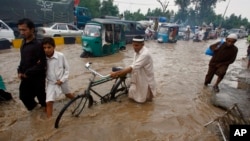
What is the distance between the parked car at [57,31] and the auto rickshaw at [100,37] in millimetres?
4976

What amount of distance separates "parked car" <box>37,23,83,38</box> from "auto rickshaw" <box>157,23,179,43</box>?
791 cm

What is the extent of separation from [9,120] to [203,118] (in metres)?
3.73

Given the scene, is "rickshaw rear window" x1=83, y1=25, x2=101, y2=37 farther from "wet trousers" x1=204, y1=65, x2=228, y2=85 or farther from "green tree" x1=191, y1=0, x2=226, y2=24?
"green tree" x1=191, y1=0, x2=226, y2=24

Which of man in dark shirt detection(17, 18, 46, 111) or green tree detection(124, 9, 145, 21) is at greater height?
green tree detection(124, 9, 145, 21)

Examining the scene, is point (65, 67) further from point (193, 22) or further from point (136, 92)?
point (193, 22)

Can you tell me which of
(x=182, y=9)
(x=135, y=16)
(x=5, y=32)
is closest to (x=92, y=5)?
(x=135, y=16)

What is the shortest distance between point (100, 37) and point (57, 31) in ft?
20.7

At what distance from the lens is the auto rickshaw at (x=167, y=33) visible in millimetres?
20875

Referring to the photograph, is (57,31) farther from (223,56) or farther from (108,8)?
(108,8)

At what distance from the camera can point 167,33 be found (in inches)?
829

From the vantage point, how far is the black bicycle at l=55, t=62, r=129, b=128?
363cm

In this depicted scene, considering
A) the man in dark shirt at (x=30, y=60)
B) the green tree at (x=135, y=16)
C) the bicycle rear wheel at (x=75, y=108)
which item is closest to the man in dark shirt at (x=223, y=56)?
the bicycle rear wheel at (x=75, y=108)

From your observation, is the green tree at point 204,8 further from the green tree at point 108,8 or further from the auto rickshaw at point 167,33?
the auto rickshaw at point 167,33

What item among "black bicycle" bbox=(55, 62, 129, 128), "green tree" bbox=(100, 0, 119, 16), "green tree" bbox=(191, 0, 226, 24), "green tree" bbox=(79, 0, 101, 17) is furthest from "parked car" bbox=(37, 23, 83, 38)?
"green tree" bbox=(191, 0, 226, 24)
